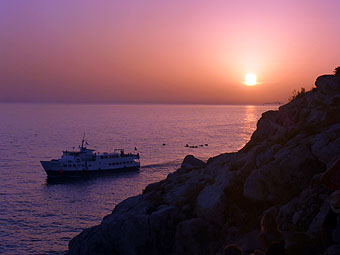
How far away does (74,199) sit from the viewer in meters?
56.6

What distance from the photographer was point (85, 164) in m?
79.4

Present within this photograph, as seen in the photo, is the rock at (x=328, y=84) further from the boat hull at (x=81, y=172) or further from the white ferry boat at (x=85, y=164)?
the white ferry boat at (x=85, y=164)

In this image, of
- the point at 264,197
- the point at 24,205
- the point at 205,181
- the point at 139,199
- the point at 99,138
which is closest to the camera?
the point at 264,197

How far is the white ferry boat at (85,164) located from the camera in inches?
2955

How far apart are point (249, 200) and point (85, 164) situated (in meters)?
67.2

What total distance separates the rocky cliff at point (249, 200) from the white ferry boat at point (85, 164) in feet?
178

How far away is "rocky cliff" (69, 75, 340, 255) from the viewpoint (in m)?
13.5

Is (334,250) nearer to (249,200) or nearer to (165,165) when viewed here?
(249,200)

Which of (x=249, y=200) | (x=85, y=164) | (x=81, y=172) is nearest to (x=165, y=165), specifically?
(x=85, y=164)

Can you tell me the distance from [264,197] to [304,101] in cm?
1081

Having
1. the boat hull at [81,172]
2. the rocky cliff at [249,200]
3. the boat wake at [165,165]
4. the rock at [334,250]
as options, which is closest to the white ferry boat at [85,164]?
the boat hull at [81,172]

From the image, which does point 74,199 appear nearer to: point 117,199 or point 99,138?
point 117,199

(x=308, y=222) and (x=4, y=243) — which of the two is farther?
(x=4, y=243)

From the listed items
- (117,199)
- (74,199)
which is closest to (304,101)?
(117,199)
